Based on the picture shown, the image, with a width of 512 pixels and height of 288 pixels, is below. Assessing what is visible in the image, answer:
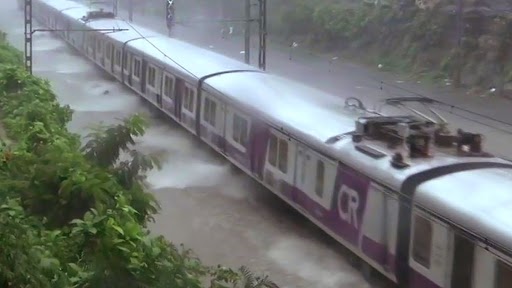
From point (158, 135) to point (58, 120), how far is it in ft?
21.5

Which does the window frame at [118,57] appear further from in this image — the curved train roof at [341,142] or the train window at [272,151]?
the train window at [272,151]

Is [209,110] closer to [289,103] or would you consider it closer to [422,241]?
[289,103]

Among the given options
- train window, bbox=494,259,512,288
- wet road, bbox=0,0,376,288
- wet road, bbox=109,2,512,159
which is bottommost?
wet road, bbox=109,2,512,159

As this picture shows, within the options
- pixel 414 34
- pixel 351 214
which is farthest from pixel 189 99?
pixel 414 34

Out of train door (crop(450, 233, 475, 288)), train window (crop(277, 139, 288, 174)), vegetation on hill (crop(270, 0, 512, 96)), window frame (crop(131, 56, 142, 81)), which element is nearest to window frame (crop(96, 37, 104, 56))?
window frame (crop(131, 56, 142, 81))

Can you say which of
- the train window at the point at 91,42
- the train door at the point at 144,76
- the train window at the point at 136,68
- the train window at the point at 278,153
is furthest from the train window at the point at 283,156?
the train window at the point at 91,42

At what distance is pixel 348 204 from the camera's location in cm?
970

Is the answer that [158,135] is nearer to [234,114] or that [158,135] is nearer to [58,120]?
[234,114]

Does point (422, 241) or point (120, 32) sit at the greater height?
point (120, 32)

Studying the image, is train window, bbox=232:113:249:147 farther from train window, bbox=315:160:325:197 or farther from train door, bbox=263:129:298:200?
train window, bbox=315:160:325:197

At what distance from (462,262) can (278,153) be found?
4860 mm

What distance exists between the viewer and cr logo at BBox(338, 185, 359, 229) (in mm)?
9500

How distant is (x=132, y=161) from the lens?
6742 mm

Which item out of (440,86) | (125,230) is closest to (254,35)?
(440,86)
